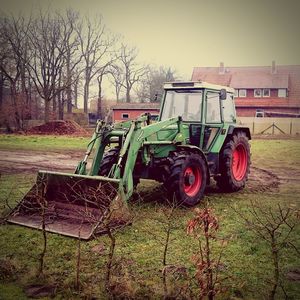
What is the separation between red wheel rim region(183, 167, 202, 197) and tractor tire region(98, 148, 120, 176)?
1178mm

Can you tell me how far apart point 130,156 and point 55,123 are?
19.0m

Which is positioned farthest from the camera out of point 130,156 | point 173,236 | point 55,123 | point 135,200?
point 55,123

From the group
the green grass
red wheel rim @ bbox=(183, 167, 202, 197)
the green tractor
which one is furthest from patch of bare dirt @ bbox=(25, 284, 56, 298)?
the green grass

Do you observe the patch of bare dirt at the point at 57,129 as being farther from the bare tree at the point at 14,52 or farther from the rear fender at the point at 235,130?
the rear fender at the point at 235,130

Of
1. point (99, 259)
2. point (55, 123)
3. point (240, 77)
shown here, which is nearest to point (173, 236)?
point (99, 259)

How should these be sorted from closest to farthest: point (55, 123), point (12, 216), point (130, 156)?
point (12, 216), point (130, 156), point (55, 123)

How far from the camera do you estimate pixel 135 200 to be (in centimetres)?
671

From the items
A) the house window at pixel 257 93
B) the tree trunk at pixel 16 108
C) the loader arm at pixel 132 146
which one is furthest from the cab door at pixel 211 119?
the house window at pixel 257 93

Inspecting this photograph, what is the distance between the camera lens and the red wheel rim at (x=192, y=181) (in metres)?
6.23

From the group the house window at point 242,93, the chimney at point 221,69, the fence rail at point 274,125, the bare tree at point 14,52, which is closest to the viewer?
the bare tree at point 14,52

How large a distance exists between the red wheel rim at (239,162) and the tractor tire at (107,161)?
2903mm

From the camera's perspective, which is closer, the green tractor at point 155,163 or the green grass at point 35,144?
the green tractor at point 155,163

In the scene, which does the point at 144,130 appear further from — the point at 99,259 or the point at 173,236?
the point at 99,259

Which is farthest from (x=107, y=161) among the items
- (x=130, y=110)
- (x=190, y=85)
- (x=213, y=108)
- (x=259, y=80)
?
(x=259, y=80)
